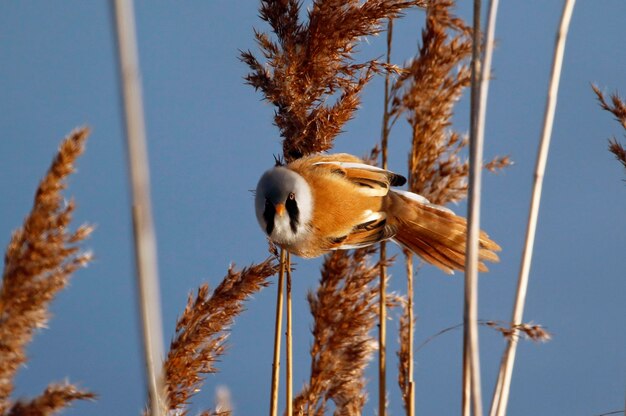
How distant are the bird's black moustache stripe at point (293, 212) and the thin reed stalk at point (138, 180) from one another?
156 centimetres

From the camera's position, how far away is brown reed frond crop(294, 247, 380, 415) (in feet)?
9.21

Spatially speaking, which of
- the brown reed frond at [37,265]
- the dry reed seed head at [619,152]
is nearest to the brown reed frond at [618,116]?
the dry reed seed head at [619,152]

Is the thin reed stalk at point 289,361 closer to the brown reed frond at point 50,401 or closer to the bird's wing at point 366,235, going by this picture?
the bird's wing at point 366,235

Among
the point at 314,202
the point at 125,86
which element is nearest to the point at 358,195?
the point at 314,202

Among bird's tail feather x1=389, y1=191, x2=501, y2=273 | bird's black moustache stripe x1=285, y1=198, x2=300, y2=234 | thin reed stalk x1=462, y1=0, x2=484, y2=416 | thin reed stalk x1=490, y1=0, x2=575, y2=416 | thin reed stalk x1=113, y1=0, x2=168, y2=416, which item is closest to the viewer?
thin reed stalk x1=113, y1=0, x2=168, y2=416

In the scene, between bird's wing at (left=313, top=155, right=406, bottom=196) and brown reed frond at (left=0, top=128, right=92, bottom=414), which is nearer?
brown reed frond at (left=0, top=128, right=92, bottom=414)

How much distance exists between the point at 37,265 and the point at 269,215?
1039 millimetres

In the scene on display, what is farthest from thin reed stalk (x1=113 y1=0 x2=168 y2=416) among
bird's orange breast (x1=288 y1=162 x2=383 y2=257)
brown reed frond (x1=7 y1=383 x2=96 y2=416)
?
bird's orange breast (x1=288 y1=162 x2=383 y2=257)

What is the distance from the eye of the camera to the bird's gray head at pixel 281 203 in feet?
9.16

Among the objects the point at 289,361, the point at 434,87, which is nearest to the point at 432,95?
the point at 434,87

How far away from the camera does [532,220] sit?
7.80 ft

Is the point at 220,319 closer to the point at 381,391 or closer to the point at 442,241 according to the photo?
the point at 381,391

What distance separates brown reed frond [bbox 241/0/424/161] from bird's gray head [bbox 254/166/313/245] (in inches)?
6.8

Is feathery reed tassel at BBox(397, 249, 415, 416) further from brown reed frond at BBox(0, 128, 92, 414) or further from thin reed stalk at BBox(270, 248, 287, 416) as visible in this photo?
brown reed frond at BBox(0, 128, 92, 414)
